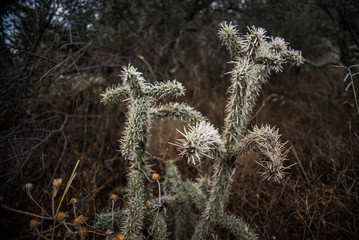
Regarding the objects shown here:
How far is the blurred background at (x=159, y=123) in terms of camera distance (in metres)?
1.99

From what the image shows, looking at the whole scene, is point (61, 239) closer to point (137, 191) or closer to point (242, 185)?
point (137, 191)

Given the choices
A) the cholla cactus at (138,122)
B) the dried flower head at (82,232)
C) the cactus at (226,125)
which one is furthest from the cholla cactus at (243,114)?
the dried flower head at (82,232)

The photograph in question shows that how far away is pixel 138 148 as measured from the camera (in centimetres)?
148

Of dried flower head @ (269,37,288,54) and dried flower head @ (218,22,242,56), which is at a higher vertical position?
dried flower head @ (269,37,288,54)

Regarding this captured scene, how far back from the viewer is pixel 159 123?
2961mm

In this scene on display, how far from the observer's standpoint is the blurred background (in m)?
1.99

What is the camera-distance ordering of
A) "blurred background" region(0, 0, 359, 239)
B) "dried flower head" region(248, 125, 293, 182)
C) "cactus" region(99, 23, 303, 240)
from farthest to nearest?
"blurred background" region(0, 0, 359, 239), "cactus" region(99, 23, 303, 240), "dried flower head" region(248, 125, 293, 182)

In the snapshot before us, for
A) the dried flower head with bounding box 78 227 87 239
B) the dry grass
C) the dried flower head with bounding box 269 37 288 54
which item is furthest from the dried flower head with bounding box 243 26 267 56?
the dried flower head with bounding box 78 227 87 239

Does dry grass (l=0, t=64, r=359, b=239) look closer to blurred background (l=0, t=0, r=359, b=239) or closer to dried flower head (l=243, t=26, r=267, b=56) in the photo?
blurred background (l=0, t=0, r=359, b=239)

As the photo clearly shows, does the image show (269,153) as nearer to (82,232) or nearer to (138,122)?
(138,122)

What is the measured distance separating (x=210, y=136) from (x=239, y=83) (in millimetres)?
390

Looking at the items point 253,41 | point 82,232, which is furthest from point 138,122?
point 253,41

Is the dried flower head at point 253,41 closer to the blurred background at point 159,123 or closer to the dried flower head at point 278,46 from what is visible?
the dried flower head at point 278,46

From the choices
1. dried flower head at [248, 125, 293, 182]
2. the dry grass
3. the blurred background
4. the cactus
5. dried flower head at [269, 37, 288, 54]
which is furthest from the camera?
the blurred background
